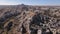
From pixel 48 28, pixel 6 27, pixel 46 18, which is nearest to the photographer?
pixel 48 28

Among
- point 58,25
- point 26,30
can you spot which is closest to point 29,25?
point 26,30

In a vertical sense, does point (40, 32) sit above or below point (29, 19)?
below

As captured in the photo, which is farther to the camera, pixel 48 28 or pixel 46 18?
pixel 46 18

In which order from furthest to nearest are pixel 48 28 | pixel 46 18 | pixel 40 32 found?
pixel 46 18
pixel 48 28
pixel 40 32

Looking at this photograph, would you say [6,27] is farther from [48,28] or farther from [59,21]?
[59,21]

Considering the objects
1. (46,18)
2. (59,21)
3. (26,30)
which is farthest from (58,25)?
(26,30)

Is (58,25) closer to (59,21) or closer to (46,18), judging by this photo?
(59,21)

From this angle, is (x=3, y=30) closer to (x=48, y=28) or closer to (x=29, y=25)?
(x=29, y=25)

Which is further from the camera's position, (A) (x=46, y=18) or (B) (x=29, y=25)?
(A) (x=46, y=18)
